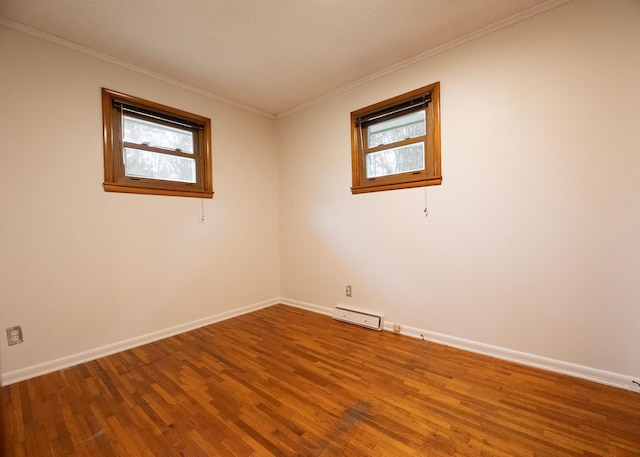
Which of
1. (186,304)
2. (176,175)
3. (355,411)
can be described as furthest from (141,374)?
(176,175)

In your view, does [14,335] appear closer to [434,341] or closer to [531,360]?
[434,341]

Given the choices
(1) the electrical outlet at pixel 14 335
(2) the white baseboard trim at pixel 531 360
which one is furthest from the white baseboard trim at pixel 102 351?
(2) the white baseboard trim at pixel 531 360

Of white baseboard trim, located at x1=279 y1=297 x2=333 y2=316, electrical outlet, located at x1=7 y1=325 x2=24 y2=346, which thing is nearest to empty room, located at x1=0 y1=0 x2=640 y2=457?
electrical outlet, located at x1=7 y1=325 x2=24 y2=346

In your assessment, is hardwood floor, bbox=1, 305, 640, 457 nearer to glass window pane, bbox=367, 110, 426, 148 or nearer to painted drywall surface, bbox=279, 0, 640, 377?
painted drywall surface, bbox=279, 0, 640, 377

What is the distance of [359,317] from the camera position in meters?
3.07

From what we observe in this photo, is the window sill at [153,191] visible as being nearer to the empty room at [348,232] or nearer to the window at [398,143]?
the empty room at [348,232]

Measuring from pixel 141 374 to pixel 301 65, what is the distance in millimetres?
3115

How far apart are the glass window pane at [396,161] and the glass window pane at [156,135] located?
6.97 feet

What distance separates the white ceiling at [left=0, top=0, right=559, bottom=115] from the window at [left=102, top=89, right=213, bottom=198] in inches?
16.7

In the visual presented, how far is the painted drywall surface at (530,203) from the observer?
72.5 inches

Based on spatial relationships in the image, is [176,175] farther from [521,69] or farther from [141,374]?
[521,69]

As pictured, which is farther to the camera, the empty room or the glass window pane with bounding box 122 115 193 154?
the glass window pane with bounding box 122 115 193 154

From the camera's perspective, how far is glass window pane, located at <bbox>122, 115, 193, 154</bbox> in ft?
8.96

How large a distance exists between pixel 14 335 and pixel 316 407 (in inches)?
92.2
